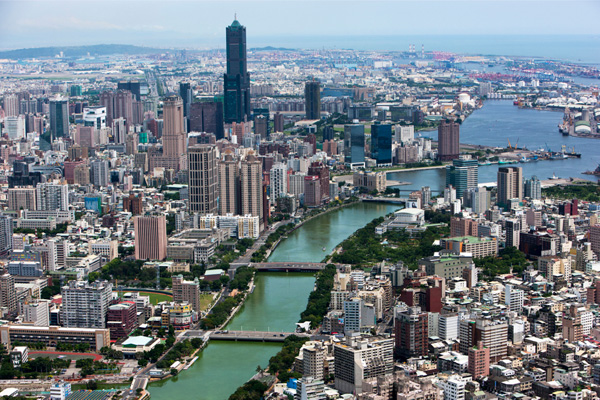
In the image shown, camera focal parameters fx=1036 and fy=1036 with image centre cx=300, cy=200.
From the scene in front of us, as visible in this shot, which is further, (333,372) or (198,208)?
(198,208)

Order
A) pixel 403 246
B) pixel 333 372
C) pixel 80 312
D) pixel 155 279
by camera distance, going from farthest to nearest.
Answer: pixel 403 246, pixel 155 279, pixel 80 312, pixel 333 372

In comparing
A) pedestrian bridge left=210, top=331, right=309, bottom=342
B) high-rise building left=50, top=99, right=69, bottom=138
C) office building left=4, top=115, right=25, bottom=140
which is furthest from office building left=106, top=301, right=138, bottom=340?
office building left=4, top=115, right=25, bottom=140

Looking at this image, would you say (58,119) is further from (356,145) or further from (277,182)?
(277,182)

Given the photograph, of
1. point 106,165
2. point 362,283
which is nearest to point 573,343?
point 362,283

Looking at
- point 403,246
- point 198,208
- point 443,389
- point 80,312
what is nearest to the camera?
point 443,389

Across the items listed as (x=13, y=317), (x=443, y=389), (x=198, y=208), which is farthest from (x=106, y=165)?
(x=443, y=389)

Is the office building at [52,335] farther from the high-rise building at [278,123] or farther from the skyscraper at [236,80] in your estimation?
the high-rise building at [278,123]

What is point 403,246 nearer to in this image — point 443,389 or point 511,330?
point 511,330

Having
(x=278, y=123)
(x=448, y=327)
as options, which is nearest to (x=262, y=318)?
(x=448, y=327)
